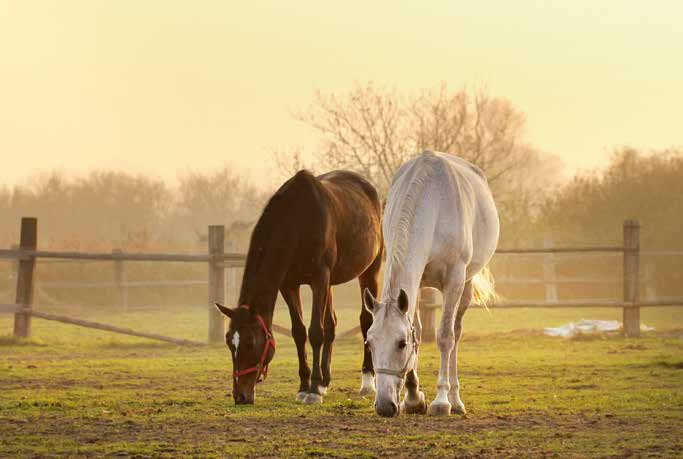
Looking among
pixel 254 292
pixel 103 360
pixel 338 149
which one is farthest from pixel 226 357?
pixel 338 149

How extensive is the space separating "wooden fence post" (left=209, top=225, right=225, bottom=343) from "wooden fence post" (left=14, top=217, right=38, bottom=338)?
265 centimetres

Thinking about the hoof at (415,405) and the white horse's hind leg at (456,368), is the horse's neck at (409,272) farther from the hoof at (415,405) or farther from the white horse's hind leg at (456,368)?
the white horse's hind leg at (456,368)

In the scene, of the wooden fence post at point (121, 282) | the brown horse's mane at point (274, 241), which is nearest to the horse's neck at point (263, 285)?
the brown horse's mane at point (274, 241)

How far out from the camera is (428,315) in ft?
49.6

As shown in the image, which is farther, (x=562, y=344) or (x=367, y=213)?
(x=562, y=344)

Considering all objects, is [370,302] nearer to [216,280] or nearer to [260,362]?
[260,362]

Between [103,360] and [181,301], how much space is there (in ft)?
49.8

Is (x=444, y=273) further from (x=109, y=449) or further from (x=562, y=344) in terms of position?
(x=562, y=344)

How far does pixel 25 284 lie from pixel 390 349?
10.3 m

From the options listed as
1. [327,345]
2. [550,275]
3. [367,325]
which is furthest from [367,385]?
[550,275]

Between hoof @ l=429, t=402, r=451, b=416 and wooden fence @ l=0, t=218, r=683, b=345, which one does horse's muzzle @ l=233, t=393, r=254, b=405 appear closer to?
hoof @ l=429, t=402, r=451, b=416

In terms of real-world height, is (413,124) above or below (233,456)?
above

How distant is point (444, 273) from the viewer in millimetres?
7477

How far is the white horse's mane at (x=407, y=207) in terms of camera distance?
682 cm
